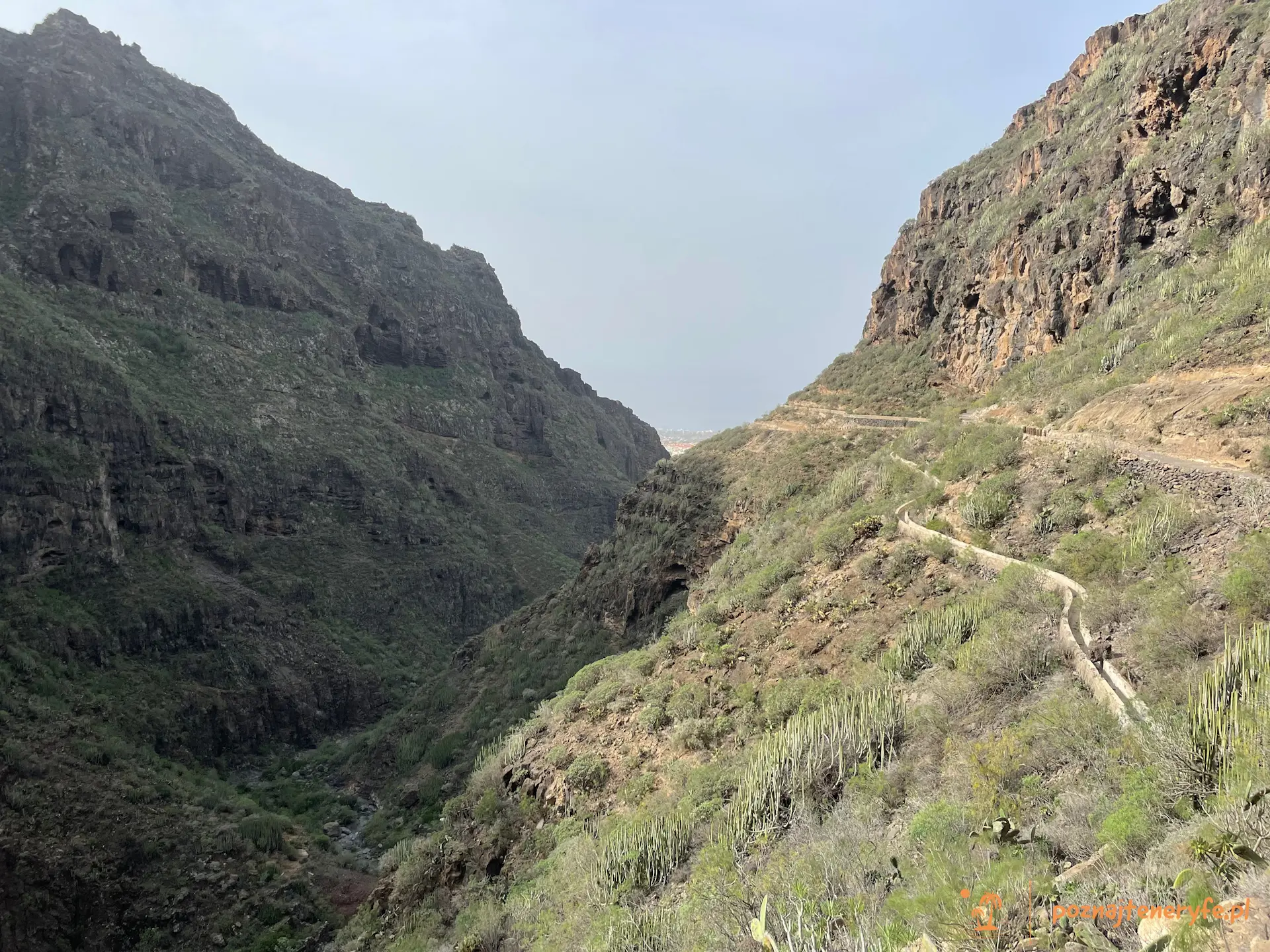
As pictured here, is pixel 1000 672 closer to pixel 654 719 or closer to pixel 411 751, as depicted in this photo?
pixel 654 719

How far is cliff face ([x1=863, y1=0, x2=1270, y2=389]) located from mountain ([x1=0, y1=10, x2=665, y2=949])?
117 feet

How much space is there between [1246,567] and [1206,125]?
21.1 m

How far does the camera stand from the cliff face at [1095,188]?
63.2 ft

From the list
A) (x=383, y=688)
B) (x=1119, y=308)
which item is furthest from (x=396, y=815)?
(x=1119, y=308)

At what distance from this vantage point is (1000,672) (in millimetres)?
8094

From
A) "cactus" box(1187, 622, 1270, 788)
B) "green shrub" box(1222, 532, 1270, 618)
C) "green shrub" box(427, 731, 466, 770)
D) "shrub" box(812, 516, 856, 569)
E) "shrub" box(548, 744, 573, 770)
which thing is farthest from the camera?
"green shrub" box(427, 731, 466, 770)

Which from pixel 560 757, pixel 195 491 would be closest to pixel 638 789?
pixel 560 757

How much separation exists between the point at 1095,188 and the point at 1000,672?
25.8 metres

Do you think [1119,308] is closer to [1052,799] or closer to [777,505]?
[777,505]

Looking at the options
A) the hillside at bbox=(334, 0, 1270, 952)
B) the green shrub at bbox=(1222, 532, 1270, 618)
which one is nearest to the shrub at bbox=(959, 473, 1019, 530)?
the hillside at bbox=(334, 0, 1270, 952)

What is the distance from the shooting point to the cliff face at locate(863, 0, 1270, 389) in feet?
63.2

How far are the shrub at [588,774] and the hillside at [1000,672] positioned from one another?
108 mm

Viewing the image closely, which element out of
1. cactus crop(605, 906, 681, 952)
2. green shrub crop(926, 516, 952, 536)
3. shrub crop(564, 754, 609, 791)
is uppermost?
green shrub crop(926, 516, 952, 536)

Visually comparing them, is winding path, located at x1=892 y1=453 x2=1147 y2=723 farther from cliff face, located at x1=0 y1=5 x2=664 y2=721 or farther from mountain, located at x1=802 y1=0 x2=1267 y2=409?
cliff face, located at x1=0 y1=5 x2=664 y2=721
